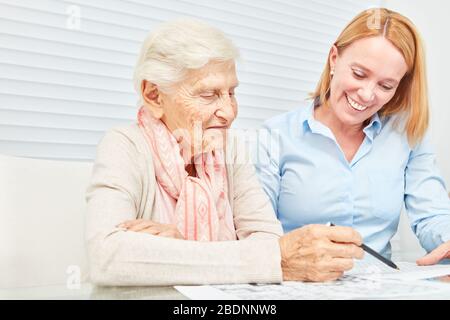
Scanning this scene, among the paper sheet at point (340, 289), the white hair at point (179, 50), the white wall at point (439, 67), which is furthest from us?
the white wall at point (439, 67)

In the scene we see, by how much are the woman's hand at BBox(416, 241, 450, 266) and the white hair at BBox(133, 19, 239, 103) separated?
24.3 inches

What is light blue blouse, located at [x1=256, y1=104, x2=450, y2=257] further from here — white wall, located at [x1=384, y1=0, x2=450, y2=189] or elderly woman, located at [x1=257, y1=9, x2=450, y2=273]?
white wall, located at [x1=384, y1=0, x2=450, y2=189]

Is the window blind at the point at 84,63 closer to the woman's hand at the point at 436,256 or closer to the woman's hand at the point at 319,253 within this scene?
the woman's hand at the point at 319,253

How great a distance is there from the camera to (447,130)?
246 centimetres

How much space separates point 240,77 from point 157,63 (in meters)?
0.96

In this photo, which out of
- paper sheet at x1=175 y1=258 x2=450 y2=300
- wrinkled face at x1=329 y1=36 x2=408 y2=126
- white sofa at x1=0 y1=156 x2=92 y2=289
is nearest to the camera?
paper sheet at x1=175 y1=258 x2=450 y2=300

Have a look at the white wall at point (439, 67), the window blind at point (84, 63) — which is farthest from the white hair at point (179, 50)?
the white wall at point (439, 67)

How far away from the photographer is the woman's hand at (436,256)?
1216 mm

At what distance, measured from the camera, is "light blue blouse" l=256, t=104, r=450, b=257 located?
149cm

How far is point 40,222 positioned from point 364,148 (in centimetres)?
87

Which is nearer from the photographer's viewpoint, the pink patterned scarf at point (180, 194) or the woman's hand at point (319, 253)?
the woman's hand at point (319, 253)

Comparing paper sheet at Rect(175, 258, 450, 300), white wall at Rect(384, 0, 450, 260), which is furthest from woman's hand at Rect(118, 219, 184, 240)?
white wall at Rect(384, 0, 450, 260)

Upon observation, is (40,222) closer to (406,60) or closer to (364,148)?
(364,148)
